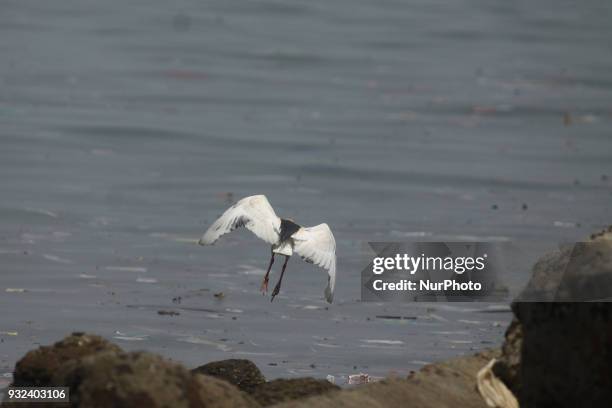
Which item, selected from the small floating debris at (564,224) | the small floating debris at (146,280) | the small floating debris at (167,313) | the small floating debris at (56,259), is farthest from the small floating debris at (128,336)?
the small floating debris at (564,224)

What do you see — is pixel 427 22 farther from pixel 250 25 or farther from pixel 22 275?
pixel 22 275

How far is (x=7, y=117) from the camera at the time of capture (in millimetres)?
19797

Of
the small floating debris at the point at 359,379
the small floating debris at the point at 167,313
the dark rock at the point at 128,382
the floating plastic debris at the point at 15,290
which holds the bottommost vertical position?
the dark rock at the point at 128,382

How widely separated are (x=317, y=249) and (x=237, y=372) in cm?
113

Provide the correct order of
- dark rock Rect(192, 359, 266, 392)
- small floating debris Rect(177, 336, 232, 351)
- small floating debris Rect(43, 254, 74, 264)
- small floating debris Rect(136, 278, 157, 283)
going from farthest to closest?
small floating debris Rect(43, 254, 74, 264), small floating debris Rect(136, 278, 157, 283), small floating debris Rect(177, 336, 232, 351), dark rock Rect(192, 359, 266, 392)

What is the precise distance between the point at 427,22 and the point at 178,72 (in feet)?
26.6

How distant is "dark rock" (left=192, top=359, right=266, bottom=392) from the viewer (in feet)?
27.0

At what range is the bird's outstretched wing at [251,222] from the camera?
357 inches

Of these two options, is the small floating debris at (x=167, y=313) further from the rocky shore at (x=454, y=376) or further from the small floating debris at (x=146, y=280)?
the rocky shore at (x=454, y=376)

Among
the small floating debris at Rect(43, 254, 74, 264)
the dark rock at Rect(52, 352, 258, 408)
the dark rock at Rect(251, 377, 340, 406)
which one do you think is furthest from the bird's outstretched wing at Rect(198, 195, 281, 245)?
the small floating debris at Rect(43, 254, 74, 264)

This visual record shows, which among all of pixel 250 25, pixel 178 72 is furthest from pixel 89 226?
pixel 250 25

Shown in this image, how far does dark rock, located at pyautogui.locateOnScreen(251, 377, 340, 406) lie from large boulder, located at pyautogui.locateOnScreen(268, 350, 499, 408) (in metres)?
0.35

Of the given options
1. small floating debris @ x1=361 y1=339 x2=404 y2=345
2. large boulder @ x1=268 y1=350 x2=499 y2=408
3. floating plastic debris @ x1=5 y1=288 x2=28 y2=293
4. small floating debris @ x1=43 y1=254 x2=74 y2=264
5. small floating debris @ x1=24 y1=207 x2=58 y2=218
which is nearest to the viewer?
large boulder @ x1=268 y1=350 x2=499 y2=408

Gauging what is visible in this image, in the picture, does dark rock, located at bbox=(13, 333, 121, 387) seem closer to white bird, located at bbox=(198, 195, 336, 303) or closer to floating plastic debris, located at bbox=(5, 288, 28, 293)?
white bird, located at bbox=(198, 195, 336, 303)
